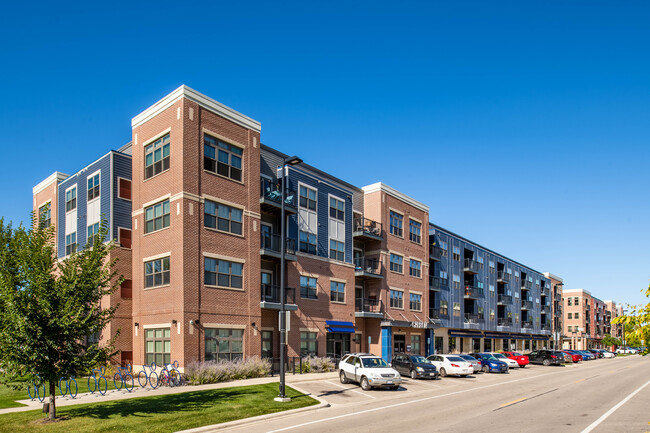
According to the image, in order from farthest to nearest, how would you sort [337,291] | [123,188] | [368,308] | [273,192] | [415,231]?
1. [415,231]
2. [368,308]
3. [337,291]
4. [273,192]
5. [123,188]

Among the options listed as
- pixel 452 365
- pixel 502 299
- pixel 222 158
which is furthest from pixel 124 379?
pixel 502 299

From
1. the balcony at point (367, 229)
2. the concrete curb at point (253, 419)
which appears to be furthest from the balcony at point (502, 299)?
the concrete curb at point (253, 419)

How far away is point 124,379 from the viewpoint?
26.5m

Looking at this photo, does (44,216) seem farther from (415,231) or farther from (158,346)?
(415,231)

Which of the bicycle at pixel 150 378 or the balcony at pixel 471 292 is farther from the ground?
the balcony at pixel 471 292

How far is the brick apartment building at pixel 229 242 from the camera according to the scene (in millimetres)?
28734

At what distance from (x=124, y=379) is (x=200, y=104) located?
14.9 m

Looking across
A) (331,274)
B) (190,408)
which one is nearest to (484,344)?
(331,274)

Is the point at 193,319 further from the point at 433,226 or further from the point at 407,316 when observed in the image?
the point at 433,226

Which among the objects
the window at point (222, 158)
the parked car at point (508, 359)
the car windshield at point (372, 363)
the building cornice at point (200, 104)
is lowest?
the parked car at point (508, 359)

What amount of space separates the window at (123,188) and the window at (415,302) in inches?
1075

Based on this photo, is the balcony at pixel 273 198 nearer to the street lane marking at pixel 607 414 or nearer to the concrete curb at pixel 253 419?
the concrete curb at pixel 253 419

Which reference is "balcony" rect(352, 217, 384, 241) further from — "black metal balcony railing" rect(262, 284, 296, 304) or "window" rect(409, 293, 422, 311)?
"black metal balcony railing" rect(262, 284, 296, 304)

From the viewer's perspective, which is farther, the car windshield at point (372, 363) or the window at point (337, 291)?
the window at point (337, 291)
